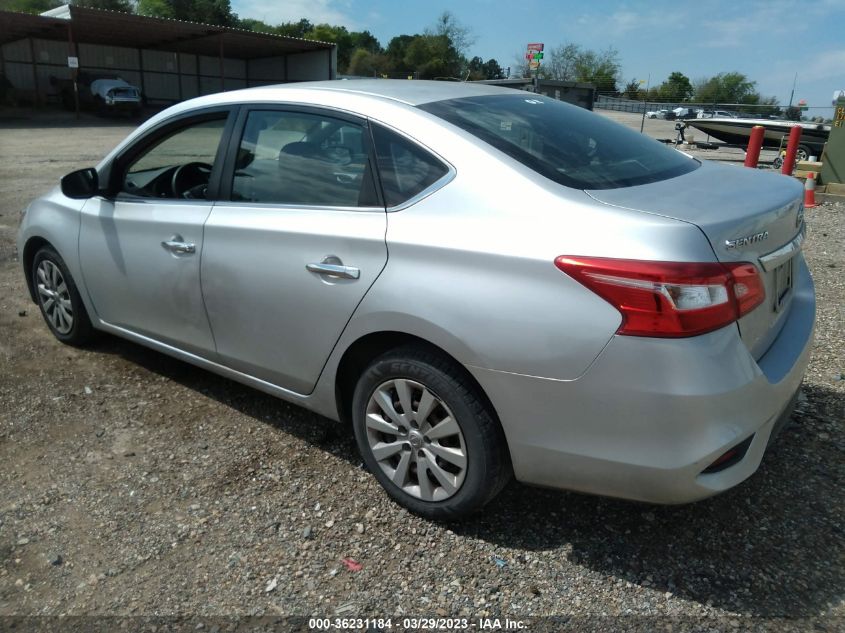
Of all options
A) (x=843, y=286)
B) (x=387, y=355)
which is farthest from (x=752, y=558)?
(x=843, y=286)

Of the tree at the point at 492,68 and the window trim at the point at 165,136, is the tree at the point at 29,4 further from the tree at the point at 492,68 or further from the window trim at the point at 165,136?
the window trim at the point at 165,136

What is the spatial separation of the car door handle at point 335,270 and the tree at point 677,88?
80404 millimetres

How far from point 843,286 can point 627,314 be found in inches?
194

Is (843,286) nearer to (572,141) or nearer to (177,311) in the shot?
(572,141)

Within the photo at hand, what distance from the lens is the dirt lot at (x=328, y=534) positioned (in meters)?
2.33

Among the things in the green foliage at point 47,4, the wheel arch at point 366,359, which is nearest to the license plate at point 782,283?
the wheel arch at point 366,359

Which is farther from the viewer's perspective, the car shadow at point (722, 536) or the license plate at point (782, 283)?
the license plate at point (782, 283)

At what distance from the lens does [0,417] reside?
Result: 3.61m

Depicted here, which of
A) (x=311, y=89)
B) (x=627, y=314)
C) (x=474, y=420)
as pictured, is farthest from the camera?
(x=311, y=89)

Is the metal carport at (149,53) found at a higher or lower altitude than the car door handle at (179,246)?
higher

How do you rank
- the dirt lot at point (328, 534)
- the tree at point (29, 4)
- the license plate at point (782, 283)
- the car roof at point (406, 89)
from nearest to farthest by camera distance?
the dirt lot at point (328, 534), the license plate at point (782, 283), the car roof at point (406, 89), the tree at point (29, 4)

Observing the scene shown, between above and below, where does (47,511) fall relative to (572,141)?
below

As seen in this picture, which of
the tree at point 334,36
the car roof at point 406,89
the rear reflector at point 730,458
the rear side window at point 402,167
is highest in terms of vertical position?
the tree at point 334,36

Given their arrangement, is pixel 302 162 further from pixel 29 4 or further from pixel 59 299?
pixel 29 4
